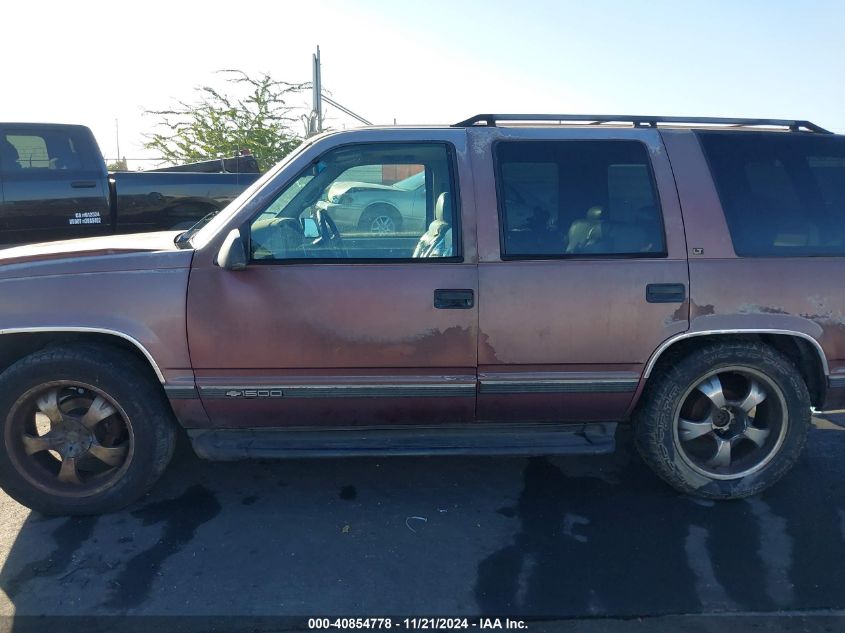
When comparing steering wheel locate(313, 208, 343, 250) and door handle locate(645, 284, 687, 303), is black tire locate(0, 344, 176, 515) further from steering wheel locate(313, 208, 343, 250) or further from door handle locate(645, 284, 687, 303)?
door handle locate(645, 284, 687, 303)

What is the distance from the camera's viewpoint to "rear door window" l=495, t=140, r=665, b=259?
3408mm

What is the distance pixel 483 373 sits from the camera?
11.2 ft

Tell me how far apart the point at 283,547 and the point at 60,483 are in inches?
48.7

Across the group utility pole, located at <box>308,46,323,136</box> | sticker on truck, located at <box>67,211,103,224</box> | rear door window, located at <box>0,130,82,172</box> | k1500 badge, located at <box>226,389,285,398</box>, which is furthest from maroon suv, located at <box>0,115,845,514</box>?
utility pole, located at <box>308,46,323,136</box>

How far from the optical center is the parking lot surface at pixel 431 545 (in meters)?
2.89

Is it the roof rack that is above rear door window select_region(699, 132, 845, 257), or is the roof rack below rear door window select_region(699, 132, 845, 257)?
above

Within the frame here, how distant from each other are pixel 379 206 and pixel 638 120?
1.45 metres

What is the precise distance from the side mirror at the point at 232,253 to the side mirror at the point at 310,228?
34 centimetres

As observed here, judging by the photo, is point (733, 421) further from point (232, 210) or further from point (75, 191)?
point (75, 191)

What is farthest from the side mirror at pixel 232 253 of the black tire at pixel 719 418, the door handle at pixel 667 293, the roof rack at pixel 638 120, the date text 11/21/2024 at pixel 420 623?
the black tire at pixel 719 418

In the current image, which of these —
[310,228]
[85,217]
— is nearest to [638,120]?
[310,228]

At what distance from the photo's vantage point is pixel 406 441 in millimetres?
3564

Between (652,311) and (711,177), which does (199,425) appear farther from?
(711,177)

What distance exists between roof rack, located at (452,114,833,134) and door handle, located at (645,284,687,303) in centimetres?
88
